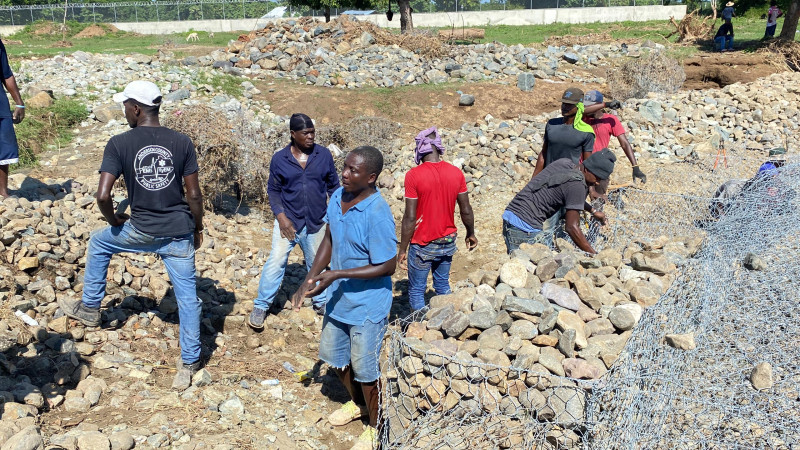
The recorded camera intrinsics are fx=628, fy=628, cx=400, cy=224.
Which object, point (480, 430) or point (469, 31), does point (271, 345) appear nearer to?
point (480, 430)

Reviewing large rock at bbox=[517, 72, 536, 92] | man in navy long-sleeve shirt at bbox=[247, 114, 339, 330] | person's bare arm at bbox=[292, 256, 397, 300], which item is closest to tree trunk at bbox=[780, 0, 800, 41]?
large rock at bbox=[517, 72, 536, 92]

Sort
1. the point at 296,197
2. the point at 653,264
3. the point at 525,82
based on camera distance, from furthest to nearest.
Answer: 1. the point at 525,82
2. the point at 296,197
3. the point at 653,264

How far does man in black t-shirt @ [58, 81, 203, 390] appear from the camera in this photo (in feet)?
12.8

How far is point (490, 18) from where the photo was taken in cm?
3509

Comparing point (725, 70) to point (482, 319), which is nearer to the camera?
point (482, 319)

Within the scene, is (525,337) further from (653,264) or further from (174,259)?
(174,259)

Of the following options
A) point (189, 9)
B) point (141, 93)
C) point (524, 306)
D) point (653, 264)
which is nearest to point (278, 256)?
point (141, 93)

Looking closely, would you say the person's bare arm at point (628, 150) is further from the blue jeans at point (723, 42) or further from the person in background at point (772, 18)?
the person in background at point (772, 18)

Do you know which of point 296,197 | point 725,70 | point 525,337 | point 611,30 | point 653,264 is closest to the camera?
A: point 525,337

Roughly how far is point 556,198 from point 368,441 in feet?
7.61

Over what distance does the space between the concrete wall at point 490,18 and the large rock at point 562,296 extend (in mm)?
31168

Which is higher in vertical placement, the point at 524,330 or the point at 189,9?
the point at 189,9

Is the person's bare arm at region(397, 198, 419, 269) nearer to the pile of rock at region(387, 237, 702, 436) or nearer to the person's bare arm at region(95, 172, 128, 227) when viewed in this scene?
the pile of rock at region(387, 237, 702, 436)

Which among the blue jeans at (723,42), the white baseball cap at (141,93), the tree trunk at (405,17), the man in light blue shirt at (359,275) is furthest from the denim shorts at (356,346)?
the blue jeans at (723,42)
